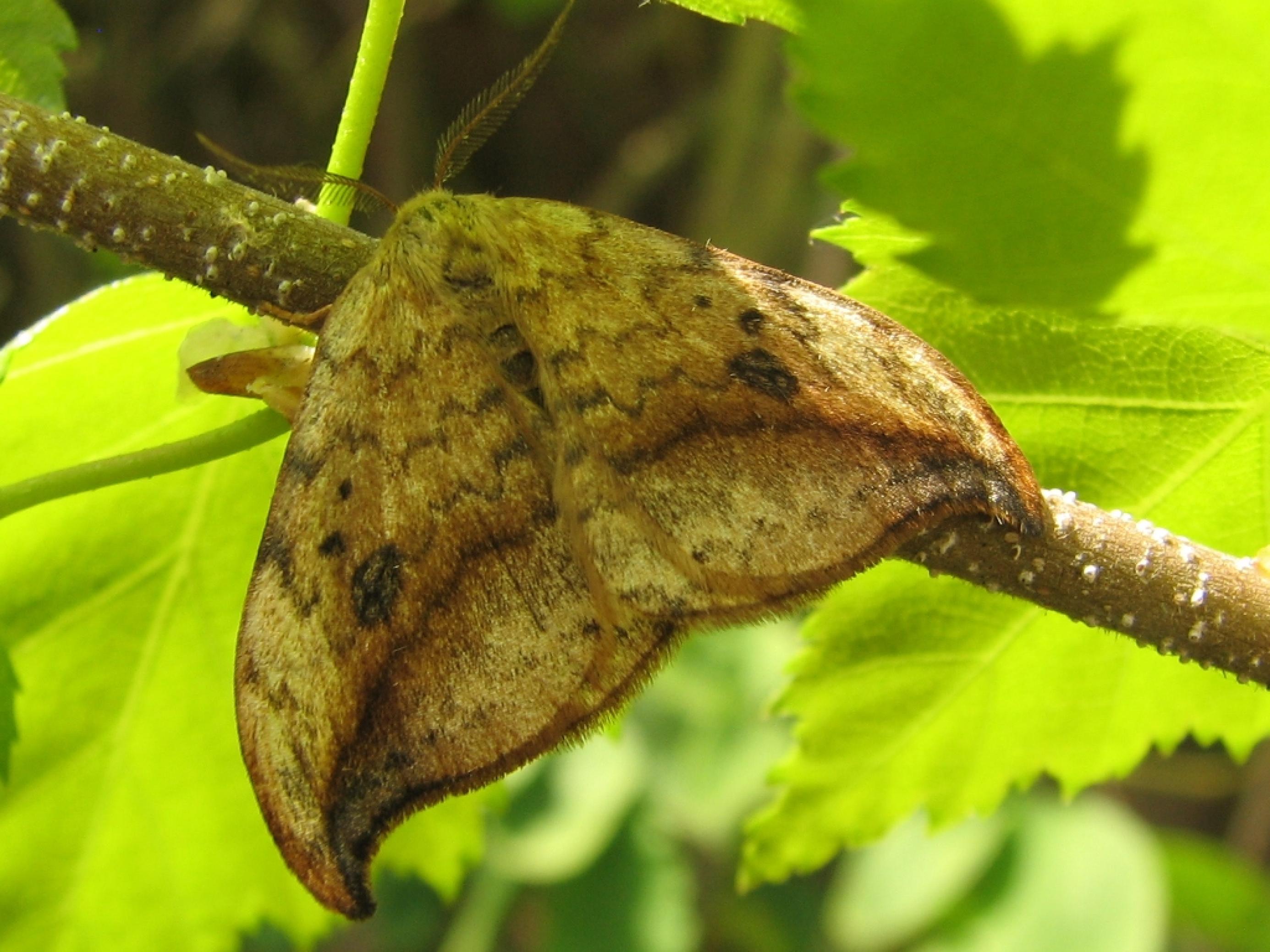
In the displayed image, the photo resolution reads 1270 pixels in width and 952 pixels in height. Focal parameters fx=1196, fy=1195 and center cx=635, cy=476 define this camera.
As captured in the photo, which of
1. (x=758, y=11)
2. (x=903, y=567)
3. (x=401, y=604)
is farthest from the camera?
(x=903, y=567)

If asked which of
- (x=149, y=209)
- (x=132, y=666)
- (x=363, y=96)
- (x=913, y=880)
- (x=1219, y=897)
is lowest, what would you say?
(x=1219, y=897)

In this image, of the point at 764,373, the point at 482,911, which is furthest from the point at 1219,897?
the point at 764,373

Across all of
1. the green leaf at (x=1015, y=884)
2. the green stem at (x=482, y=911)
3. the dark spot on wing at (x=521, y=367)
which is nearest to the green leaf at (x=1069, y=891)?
the green leaf at (x=1015, y=884)

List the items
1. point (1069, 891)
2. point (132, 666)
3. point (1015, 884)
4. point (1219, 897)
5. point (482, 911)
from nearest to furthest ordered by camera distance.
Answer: point (132, 666) < point (1069, 891) < point (1015, 884) < point (482, 911) < point (1219, 897)

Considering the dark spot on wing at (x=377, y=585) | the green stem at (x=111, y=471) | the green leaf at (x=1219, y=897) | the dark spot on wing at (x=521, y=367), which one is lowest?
the green leaf at (x=1219, y=897)

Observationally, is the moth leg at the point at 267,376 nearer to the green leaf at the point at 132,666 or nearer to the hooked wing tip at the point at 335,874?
the green leaf at the point at 132,666

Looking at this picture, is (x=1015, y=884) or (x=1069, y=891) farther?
(x=1015, y=884)

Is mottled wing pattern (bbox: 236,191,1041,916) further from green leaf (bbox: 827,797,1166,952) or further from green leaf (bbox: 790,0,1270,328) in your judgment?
green leaf (bbox: 827,797,1166,952)

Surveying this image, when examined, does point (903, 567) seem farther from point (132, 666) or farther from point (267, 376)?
point (132, 666)

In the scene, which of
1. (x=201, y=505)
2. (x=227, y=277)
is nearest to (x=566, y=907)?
(x=201, y=505)
